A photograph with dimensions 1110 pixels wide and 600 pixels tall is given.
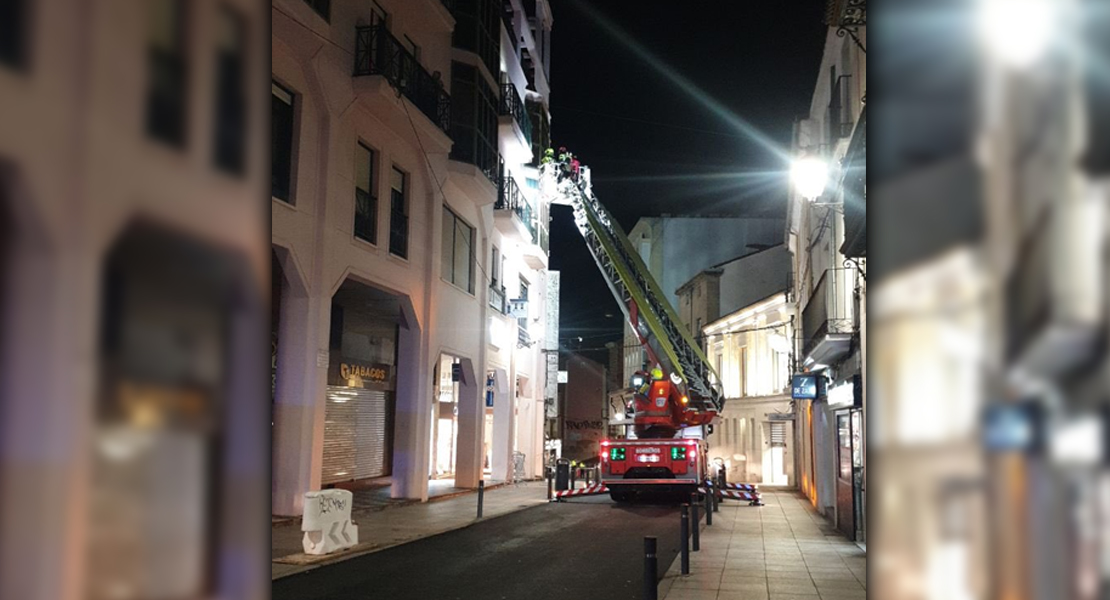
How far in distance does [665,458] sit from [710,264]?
36.8 m

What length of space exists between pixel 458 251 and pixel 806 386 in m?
11.3

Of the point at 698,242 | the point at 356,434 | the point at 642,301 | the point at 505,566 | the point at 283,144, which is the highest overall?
the point at 698,242

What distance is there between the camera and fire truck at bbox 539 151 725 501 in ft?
78.8

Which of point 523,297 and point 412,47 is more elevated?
point 412,47

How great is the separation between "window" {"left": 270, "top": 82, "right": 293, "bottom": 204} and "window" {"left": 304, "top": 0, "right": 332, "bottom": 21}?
1775 mm

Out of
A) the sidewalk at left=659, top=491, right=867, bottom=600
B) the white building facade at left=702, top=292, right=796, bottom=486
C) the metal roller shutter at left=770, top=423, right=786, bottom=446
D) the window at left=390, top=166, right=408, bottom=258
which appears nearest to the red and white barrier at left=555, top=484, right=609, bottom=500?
the sidewalk at left=659, top=491, right=867, bottom=600

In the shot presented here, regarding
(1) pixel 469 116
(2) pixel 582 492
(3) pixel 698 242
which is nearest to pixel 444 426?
(2) pixel 582 492

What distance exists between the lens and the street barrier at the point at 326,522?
43.4 ft

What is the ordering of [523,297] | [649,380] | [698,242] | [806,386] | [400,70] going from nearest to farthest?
[400,70], [806,386], [649,380], [523,297], [698,242]

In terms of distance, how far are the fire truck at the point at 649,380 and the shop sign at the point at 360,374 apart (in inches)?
258

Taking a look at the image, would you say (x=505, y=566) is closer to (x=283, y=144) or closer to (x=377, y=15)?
(x=283, y=144)

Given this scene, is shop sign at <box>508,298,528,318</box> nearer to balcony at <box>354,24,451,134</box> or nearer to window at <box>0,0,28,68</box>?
balcony at <box>354,24,451,134</box>

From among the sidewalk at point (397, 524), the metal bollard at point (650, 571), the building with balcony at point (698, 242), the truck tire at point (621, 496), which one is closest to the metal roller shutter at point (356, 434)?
the sidewalk at point (397, 524)

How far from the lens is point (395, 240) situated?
22031mm
